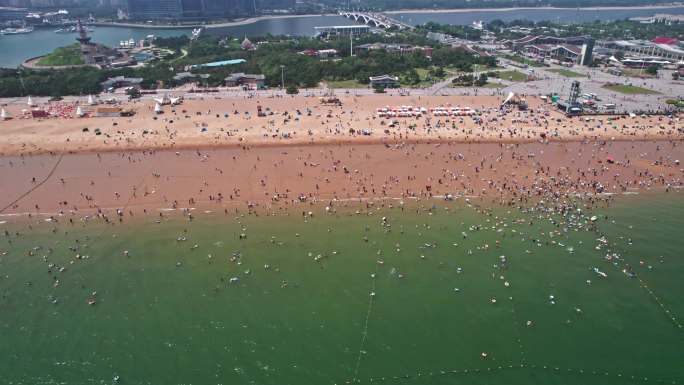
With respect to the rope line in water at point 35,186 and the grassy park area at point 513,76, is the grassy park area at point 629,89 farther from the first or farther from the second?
the rope line in water at point 35,186

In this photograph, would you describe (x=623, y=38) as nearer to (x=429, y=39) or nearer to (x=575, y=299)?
(x=429, y=39)

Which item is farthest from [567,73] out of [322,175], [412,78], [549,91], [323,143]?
[322,175]

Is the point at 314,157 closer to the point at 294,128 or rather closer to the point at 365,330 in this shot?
the point at 294,128

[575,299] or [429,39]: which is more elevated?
[429,39]

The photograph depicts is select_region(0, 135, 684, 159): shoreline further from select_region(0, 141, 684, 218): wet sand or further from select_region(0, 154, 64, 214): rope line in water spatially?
select_region(0, 154, 64, 214): rope line in water

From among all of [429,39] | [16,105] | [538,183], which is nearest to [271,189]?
[538,183]

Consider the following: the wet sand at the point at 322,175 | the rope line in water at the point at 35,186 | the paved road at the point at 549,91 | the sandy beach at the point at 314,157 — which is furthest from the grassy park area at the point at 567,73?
the rope line in water at the point at 35,186
